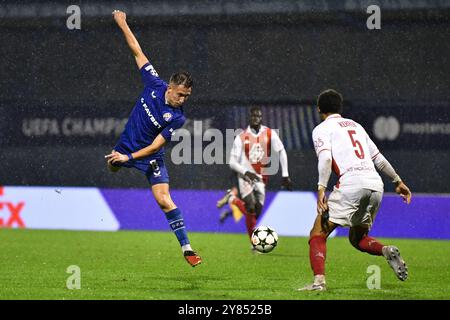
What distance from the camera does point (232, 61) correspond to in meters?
21.9

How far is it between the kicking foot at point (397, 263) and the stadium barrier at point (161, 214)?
Answer: 7666mm

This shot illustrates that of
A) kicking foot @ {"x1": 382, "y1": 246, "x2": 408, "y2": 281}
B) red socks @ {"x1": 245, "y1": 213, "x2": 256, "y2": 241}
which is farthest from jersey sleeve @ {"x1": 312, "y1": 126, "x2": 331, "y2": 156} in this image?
red socks @ {"x1": 245, "y1": 213, "x2": 256, "y2": 241}

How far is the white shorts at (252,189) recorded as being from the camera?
13359 millimetres

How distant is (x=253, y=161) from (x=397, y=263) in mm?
6240

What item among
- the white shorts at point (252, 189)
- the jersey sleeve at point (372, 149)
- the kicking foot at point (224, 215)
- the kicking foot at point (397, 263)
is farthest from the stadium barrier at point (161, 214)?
the kicking foot at point (397, 263)

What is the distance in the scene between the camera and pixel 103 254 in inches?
462

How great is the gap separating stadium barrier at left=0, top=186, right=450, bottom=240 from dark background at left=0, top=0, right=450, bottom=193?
3379 mm

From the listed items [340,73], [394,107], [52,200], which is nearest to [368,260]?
[52,200]

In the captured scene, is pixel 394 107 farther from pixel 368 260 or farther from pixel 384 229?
pixel 368 260

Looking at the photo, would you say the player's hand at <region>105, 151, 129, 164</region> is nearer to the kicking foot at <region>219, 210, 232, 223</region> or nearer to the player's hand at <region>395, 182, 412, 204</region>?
the player's hand at <region>395, 182, 412, 204</region>

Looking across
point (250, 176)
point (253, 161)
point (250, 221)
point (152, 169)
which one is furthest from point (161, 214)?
point (152, 169)

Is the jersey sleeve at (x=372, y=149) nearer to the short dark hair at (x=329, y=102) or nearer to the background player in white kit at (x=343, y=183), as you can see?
the background player in white kit at (x=343, y=183)

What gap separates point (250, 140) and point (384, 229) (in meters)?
3.06
